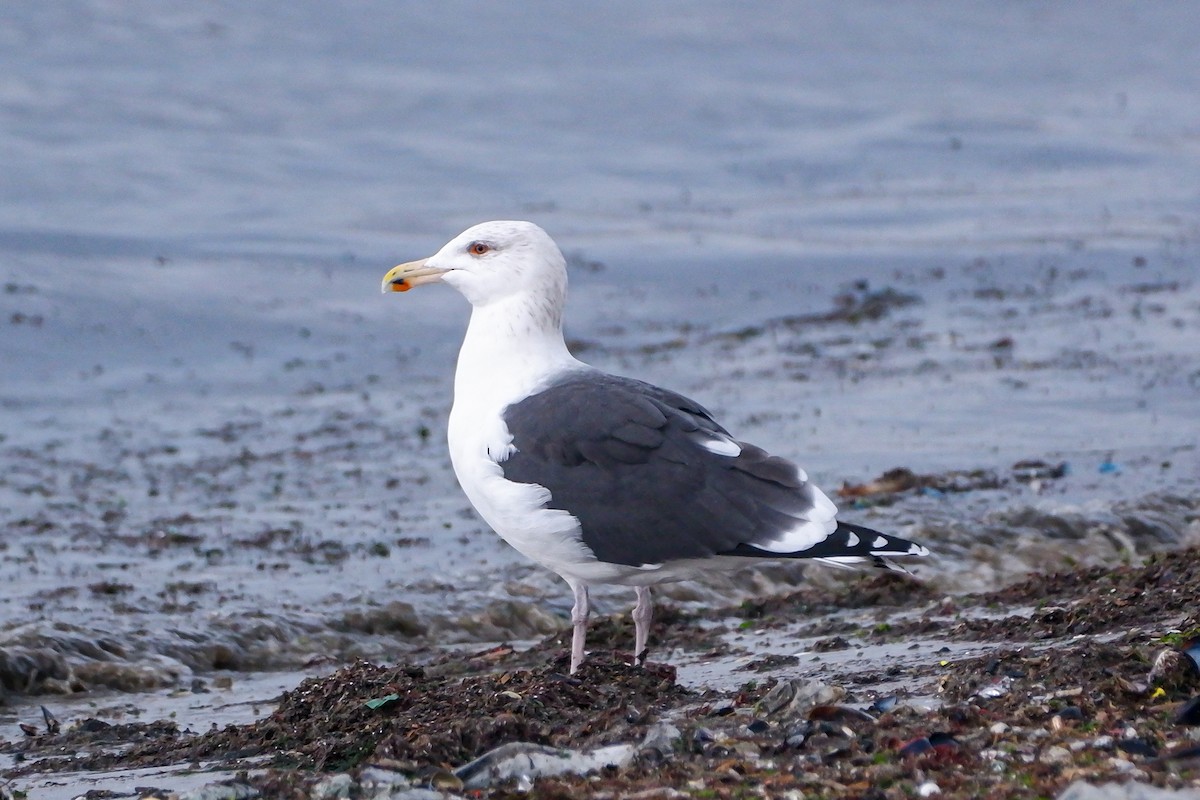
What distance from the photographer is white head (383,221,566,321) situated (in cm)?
654

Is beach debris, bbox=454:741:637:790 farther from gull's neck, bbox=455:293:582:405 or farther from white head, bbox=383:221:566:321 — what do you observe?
white head, bbox=383:221:566:321

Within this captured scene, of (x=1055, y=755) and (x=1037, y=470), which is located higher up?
(x=1055, y=755)

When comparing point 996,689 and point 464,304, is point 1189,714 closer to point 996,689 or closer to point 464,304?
point 996,689

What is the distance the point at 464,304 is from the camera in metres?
16.2

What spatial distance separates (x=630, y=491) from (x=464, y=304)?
34.7ft

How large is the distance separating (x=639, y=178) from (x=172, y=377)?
10.1 meters

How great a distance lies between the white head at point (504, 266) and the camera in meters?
6.54

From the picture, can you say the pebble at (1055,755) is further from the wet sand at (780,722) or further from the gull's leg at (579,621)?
the gull's leg at (579,621)

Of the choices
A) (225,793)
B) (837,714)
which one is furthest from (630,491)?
(225,793)

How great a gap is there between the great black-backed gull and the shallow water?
205cm

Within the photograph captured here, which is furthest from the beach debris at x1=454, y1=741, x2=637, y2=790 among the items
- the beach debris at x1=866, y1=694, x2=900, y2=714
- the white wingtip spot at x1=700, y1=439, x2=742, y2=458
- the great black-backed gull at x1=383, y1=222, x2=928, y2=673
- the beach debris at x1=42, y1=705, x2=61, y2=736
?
the beach debris at x1=42, y1=705, x2=61, y2=736

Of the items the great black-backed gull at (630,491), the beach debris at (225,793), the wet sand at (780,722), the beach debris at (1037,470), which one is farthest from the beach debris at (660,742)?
the beach debris at (1037,470)

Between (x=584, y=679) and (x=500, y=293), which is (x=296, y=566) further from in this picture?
(x=584, y=679)

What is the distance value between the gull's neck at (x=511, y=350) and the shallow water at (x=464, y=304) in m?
1.93
